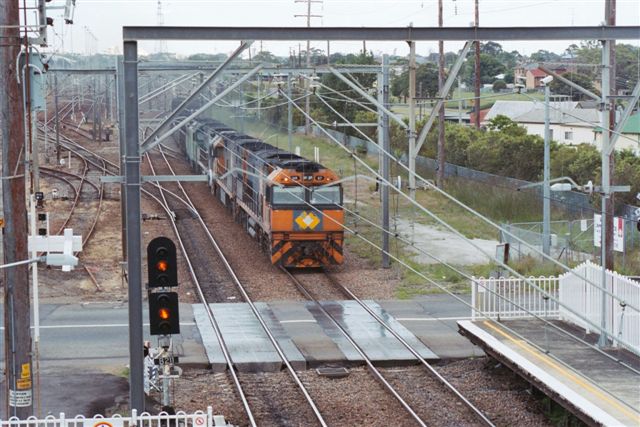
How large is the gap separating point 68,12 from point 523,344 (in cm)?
839

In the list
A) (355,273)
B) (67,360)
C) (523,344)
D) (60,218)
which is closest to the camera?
(523,344)

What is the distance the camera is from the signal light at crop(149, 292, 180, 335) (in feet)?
42.5

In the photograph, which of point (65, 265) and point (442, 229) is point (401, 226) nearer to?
point (442, 229)

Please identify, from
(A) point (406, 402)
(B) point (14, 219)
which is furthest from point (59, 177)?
(B) point (14, 219)

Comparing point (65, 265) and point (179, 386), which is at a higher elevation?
point (65, 265)

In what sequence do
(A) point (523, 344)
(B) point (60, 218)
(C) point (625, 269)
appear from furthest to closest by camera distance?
(B) point (60, 218), (C) point (625, 269), (A) point (523, 344)

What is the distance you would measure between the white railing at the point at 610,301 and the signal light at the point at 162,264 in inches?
219

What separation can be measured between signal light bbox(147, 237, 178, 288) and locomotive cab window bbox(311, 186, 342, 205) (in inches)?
576

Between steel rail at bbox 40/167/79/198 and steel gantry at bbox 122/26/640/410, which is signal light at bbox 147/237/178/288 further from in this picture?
steel rail at bbox 40/167/79/198

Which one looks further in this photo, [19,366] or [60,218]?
[60,218]

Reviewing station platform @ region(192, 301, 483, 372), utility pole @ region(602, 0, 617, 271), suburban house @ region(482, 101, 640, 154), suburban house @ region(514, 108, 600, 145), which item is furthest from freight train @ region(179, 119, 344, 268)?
suburban house @ region(514, 108, 600, 145)

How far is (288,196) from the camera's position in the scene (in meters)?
27.5

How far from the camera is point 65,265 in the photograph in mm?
11609

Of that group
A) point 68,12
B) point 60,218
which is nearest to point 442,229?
point 60,218
